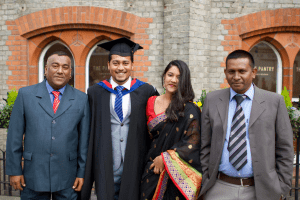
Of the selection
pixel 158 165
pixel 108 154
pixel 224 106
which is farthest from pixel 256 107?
pixel 108 154

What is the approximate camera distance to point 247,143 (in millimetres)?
1978

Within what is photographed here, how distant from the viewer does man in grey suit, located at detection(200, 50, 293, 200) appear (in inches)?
75.5

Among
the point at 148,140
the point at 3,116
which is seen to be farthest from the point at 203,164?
the point at 3,116

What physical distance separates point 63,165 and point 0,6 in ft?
18.1

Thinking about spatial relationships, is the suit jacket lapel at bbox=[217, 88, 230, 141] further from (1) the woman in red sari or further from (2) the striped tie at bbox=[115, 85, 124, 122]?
(2) the striped tie at bbox=[115, 85, 124, 122]

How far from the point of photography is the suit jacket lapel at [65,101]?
2346 millimetres

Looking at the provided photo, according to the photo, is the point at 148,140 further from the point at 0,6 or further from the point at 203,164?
the point at 0,6

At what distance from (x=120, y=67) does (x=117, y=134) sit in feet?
2.32

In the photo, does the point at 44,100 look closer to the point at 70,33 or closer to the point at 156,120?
the point at 156,120

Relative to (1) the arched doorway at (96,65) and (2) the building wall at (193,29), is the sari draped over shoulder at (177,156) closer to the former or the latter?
(2) the building wall at (193,29)

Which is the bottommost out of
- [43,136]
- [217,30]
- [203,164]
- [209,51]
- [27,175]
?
[27,175]

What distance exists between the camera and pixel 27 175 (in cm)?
232

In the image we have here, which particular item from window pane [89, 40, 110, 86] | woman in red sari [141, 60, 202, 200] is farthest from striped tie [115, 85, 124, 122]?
window pane [89, 40, 110, 86]

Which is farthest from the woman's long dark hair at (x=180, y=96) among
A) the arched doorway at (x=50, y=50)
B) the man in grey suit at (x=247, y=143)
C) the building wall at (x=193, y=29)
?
the arched doorway at (x=50, y=50)
